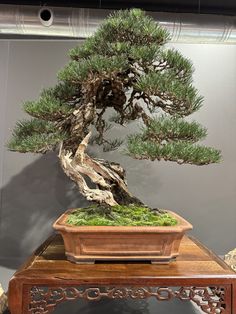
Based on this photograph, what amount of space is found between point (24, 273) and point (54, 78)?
1.27 m

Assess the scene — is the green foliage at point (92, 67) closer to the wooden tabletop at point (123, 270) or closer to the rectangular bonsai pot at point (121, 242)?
the rectangular bonsai pot at point (121, 242)

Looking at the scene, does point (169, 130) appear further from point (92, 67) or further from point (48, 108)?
point (48, 108)

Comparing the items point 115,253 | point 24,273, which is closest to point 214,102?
point 115,253

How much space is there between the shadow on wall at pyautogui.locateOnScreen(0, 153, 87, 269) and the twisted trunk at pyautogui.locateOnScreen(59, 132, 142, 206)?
21.6 inches

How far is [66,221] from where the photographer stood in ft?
3.59

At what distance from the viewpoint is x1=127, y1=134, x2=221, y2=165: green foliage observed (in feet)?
3.44

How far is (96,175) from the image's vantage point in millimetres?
1186

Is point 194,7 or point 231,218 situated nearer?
point 231,218

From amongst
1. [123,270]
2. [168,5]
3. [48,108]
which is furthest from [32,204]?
[168,5]

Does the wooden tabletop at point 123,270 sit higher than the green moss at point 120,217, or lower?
lower

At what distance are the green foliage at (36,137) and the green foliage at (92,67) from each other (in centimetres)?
23

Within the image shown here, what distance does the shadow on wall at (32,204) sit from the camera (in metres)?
1.78

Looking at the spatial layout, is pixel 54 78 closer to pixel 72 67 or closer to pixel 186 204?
pixel 72 67

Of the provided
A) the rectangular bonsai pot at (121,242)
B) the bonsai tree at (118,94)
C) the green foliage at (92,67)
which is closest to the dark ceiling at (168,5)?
the bonsai tree at (118,94)
